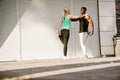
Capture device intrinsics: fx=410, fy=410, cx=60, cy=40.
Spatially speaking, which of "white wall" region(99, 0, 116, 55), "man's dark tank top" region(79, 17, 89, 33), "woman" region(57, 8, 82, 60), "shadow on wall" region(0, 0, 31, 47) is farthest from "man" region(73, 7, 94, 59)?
"shadow on wall" region(0, 0, 31, 47)

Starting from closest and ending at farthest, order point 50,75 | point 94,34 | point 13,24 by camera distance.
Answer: point 50,75
point 13,24
point 94,34

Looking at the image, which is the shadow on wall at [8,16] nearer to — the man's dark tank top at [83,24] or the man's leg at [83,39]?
the man's dark tank top at [83,24]

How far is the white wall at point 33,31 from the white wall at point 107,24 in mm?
1069

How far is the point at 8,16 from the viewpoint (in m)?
15.1

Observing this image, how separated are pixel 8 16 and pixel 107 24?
3.98m

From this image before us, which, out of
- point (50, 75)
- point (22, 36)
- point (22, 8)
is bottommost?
point (50, 75)

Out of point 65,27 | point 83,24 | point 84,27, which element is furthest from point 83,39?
point 65,27

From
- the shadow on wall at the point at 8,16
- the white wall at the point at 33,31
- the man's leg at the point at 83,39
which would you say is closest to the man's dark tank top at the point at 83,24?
the man's leg at the point at 83,39

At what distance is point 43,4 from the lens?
50.6ft

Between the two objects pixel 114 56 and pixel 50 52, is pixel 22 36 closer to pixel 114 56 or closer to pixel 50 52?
pixel 50 52

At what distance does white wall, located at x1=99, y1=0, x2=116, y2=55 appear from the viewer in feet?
53.2

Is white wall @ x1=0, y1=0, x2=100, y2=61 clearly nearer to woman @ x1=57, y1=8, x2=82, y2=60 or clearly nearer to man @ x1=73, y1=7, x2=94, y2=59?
woman @ x1=57, y1=8, x2=82, y2=60

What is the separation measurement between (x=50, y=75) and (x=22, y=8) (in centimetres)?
581

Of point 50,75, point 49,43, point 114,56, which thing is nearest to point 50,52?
point 49,43
